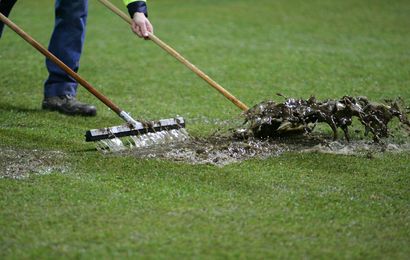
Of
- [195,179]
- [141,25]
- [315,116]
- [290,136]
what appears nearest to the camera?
[195,179]

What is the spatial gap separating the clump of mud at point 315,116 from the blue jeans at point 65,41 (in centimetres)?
140

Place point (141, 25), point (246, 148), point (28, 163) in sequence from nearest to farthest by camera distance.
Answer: point (28, 163) < point (246, 148) < point (141, 25)

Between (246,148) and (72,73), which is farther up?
(72,73)

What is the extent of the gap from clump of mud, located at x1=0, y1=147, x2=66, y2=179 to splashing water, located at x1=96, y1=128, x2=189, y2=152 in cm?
22

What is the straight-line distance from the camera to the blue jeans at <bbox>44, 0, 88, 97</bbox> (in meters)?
4.83

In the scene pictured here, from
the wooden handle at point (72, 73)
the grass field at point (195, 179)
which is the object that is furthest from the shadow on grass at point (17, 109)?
the wooden handle at point (72, 73)

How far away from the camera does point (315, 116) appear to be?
12.8 feet

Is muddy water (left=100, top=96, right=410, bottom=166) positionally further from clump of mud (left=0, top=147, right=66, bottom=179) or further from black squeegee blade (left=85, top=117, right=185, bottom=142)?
clump of mud (left=0, top=147, right=66, bottom=179)

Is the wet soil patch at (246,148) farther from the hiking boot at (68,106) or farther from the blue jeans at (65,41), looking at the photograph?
the blue jeans at (65,41)

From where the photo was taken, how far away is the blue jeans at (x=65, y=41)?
15.9ft

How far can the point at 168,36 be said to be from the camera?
7.44 meters

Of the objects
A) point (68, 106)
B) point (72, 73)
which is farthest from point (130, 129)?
point (68, 106)

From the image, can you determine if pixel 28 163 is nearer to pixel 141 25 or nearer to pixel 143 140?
pixel 143 140

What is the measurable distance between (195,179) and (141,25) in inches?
45.7
